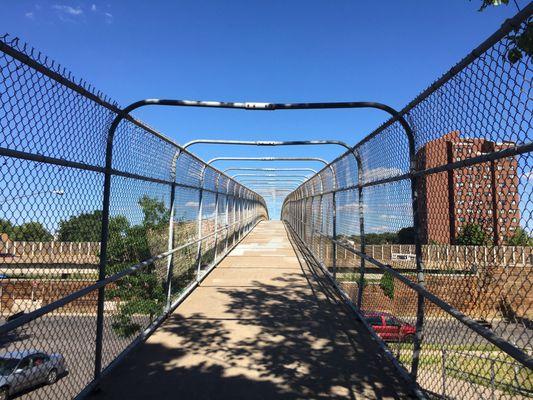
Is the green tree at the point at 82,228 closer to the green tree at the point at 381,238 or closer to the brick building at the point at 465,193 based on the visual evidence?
the brick building at the point at 465,193

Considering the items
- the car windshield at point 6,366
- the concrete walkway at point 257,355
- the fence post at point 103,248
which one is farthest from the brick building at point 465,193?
the car windshield at point 6,366

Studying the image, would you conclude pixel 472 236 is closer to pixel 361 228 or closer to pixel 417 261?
pixel 417 261

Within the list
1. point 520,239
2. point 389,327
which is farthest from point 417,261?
point 389,327

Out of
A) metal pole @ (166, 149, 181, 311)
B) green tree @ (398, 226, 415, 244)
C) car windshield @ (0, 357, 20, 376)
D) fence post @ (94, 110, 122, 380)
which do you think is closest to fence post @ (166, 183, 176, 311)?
metal pole @ (166, 149, 181, 311)

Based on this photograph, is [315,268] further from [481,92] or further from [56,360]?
[481,92]

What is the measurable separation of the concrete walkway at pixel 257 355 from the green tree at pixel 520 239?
5.37 feet

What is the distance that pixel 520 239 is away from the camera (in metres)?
1.88

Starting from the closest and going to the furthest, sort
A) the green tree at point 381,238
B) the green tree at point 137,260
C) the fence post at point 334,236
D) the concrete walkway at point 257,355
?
1. the concrete walkway at point 257,355
2. the green tree at point 137,260
3. the green tree at point 381,238
4. the fence post at point 334,236

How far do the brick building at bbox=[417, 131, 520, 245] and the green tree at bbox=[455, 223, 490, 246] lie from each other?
0.03 m

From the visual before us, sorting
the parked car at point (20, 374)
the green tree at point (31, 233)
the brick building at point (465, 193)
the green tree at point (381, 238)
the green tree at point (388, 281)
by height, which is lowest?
the parked car at point (20, 374)

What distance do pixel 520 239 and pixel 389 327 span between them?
14.3ft

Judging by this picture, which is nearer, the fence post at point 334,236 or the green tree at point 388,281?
the green tree at point 388,281

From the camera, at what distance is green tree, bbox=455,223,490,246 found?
→ 2.18m

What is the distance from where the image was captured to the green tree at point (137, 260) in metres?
3.61
